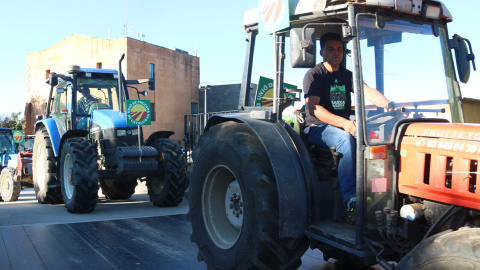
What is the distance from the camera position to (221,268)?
3834 millimetres

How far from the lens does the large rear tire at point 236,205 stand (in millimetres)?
3449

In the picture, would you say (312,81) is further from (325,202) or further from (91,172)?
(91,172)

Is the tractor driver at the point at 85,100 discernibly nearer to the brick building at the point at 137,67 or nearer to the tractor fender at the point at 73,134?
the tractor fender at the point at 73,134

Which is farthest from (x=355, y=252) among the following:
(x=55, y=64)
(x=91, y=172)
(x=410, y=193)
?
(x=55, y=64)

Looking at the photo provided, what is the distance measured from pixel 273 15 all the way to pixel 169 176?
5678 mm

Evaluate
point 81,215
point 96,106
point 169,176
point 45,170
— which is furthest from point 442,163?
point 45,170

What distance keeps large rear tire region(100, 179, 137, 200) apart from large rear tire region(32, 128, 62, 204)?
1070 millimetres

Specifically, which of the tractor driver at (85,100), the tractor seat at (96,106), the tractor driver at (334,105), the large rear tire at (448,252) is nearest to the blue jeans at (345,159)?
the tractor driver at (334,105)

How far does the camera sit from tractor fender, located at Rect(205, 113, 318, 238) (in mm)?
3393

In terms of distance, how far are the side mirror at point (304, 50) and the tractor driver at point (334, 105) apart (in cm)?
48

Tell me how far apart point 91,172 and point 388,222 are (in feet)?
21.2

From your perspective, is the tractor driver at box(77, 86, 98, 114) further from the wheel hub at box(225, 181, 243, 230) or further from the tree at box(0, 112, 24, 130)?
the tree at box(0, 112, 24, 130)

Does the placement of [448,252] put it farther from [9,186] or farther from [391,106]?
[9,186]

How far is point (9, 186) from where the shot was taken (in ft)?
41.6
